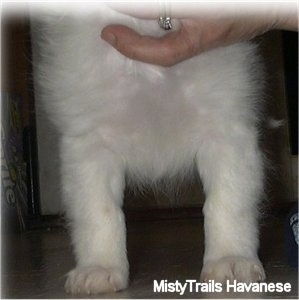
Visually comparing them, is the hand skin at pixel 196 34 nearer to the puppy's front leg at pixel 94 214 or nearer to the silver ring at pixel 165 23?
the silver ring at pixel 165 23

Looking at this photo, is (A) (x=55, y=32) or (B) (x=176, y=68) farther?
(A) (x=55, y=32)

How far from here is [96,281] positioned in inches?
52.8

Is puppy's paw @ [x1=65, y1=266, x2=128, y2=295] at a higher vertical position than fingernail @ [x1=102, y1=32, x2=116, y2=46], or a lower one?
lower

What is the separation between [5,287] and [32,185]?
243cm

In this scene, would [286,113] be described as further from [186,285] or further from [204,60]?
[186,285]

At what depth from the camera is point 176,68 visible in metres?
1.53

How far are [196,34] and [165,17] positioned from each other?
0.40ft

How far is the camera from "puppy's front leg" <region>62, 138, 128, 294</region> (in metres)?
1.37

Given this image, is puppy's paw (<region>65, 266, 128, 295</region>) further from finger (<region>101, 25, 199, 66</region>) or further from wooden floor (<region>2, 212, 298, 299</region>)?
finger (<region>101, 25, 199, 66</region>)

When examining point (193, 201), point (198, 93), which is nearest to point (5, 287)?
point (198, 93)

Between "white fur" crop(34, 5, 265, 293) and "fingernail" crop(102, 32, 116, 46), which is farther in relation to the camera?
"white fur" crop(34, 5, 265, 293)

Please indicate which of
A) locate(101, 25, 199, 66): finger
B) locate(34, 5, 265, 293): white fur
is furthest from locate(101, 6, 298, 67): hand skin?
locate(34, 5, 265, 293): white fur

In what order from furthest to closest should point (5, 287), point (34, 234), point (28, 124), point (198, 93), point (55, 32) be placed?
point (28, 124)
point (34, 234)
point (55, 32)
point (198, 93)
point (5, 287)

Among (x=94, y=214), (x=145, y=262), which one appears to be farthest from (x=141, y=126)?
(x=145, y=262)
